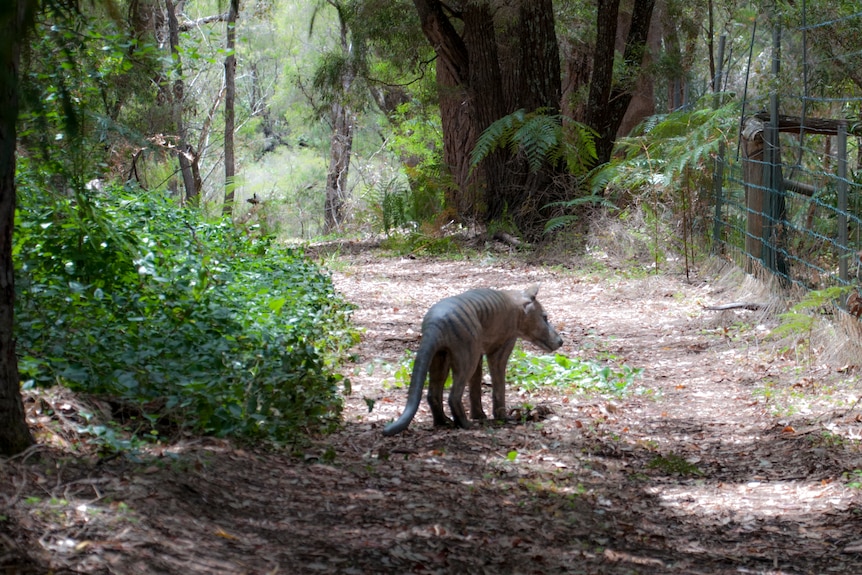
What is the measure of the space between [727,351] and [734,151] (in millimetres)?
4056

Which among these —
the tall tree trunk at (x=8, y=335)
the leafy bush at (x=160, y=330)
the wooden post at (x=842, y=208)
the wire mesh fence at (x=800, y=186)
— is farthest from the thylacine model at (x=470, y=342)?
the wire mesh fence at (x=800, y=186)

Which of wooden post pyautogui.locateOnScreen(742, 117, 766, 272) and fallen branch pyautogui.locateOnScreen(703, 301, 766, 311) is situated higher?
wooden post pyautogui.locateOnScreen(742, 117, 766, 272)

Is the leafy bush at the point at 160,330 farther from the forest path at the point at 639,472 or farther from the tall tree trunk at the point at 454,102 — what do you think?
the tall tree trunk at the point at 454,102

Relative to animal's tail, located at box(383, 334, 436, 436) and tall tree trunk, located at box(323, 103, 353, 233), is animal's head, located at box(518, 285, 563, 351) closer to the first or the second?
animal's tail, located at box(383, 334, 436, 436)

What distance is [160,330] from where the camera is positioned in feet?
18.6

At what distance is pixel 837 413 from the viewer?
637cm

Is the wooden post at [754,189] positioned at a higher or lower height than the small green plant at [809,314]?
higher

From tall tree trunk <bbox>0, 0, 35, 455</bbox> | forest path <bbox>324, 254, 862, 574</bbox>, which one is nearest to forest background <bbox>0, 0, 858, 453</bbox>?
tall tree trunk <bbox>0, 0, 35, 455</bbox>

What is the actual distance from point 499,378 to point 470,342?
656mm

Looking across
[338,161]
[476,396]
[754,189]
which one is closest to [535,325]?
[476,396]

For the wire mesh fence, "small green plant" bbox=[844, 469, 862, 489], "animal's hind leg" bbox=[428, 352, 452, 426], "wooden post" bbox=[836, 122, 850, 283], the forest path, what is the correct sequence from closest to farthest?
the forest path < "small green plant" bbox=[844, 469, 862, 489] < "animal's hind leg" bbox=[428, 352, 452, 426] < "wooden post" bbox=[836, 122, 850, 283] < the wire mesh fence

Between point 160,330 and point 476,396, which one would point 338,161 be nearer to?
point 476,396

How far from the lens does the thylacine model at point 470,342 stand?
5559 mm

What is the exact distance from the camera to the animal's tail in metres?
5.41
